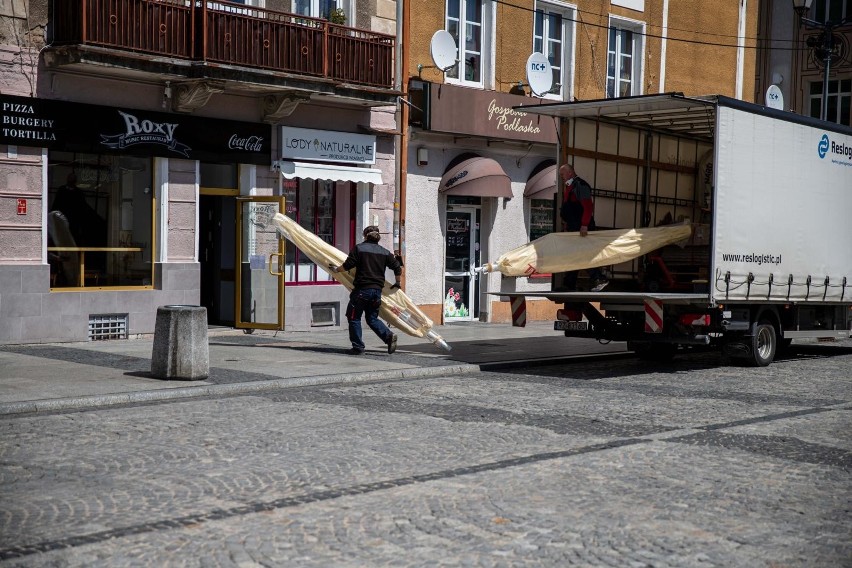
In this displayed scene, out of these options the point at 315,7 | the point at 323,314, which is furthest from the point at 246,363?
the point at 315,7

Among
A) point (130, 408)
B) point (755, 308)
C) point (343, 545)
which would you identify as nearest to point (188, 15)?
point (130, 408)

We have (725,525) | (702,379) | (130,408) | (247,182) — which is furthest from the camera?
(247,182)

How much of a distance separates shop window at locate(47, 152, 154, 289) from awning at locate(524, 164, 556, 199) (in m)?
9.06

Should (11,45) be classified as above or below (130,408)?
above

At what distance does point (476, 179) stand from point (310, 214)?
12.1ft

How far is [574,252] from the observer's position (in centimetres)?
1559

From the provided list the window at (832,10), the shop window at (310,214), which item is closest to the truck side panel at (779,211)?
the shop window at (310,214)

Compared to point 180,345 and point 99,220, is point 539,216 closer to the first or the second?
point 99,220

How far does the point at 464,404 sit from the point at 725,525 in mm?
5186

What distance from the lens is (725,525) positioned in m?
6.43

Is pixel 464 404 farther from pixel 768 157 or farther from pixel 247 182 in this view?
pixel 247 182

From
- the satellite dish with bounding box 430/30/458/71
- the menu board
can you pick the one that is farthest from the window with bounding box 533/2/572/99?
the satellite dish with bounding box 430/30/458/71

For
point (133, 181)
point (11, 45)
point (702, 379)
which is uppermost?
point (11, 45)

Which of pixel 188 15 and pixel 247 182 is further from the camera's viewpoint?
pixel 247 182
